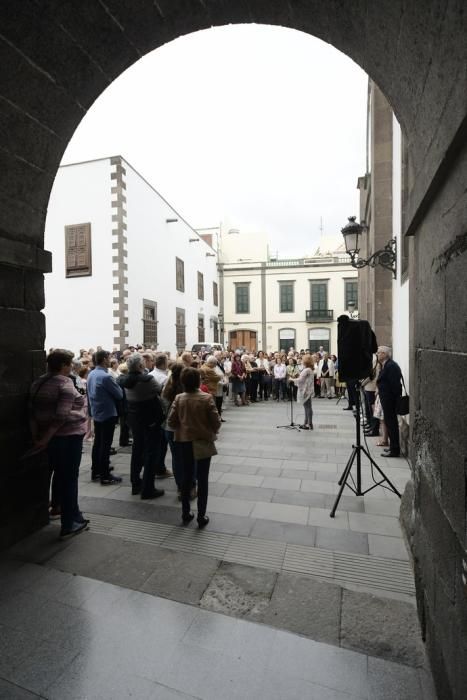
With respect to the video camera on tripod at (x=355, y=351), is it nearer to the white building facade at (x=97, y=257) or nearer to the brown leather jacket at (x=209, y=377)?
the brown leather jacket at (x=209, y=377)

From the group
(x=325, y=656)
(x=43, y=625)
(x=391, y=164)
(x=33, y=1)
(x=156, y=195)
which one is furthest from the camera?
(x=156, y=195)

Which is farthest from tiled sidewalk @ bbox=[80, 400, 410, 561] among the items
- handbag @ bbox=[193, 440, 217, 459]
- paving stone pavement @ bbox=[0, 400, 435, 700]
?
handbag @ bbox=[193, 440, 217, 459]

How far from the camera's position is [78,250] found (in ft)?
54.6

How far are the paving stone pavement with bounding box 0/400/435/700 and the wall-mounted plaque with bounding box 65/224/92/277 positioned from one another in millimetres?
14133

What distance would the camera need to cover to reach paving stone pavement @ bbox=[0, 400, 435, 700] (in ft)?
6.56

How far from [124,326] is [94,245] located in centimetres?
377

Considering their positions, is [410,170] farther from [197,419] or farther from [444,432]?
[197,419]

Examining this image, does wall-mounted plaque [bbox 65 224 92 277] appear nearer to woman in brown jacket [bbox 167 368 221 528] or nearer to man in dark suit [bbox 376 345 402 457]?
man in dark suit [bbox 376 345 402 457]

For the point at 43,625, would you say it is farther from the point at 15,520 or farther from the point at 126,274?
the point at 126,274

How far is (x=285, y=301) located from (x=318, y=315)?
2.93m

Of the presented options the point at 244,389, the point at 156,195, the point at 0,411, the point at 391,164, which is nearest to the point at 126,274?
the point at 156,195

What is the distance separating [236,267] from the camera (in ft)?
104

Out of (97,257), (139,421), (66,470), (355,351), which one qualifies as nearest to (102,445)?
(139,421)

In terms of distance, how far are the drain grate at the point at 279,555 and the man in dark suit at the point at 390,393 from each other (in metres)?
3.16
